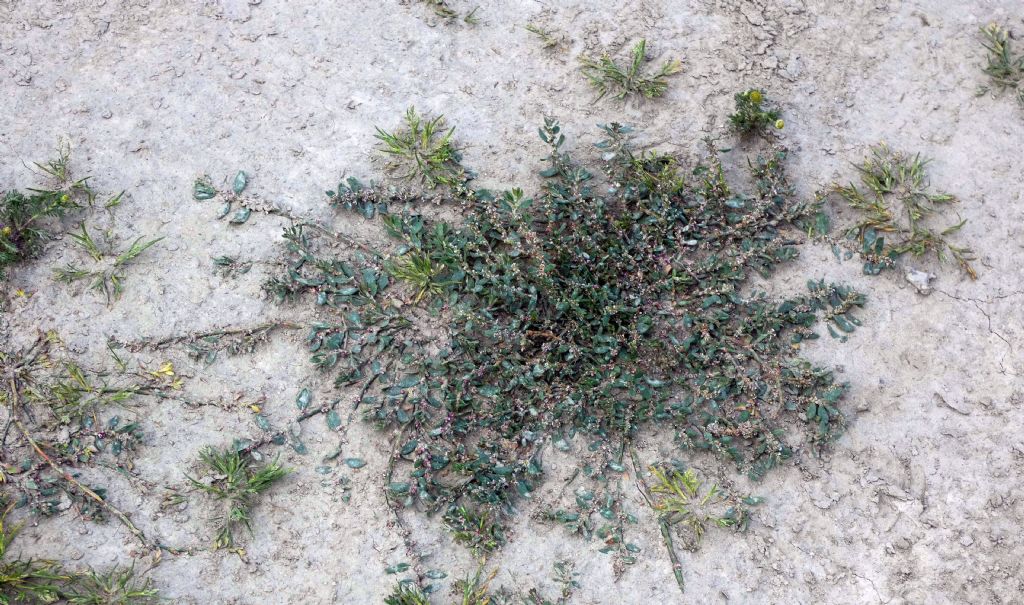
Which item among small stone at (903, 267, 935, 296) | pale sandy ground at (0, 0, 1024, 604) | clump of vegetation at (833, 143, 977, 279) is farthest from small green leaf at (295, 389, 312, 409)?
small stone at (903, 267, 935, 296)

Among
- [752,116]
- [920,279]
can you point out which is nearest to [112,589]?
[752,116]

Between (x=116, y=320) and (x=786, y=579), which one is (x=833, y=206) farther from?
(x=116, y=320)

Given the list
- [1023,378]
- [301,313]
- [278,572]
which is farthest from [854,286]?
[278,572]

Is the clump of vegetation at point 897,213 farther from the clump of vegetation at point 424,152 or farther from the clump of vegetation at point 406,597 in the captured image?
the clump of vegetation at point 406,597

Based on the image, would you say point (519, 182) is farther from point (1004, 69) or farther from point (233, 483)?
point (1004, 69)

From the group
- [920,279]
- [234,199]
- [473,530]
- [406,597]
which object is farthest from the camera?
[234,199]
